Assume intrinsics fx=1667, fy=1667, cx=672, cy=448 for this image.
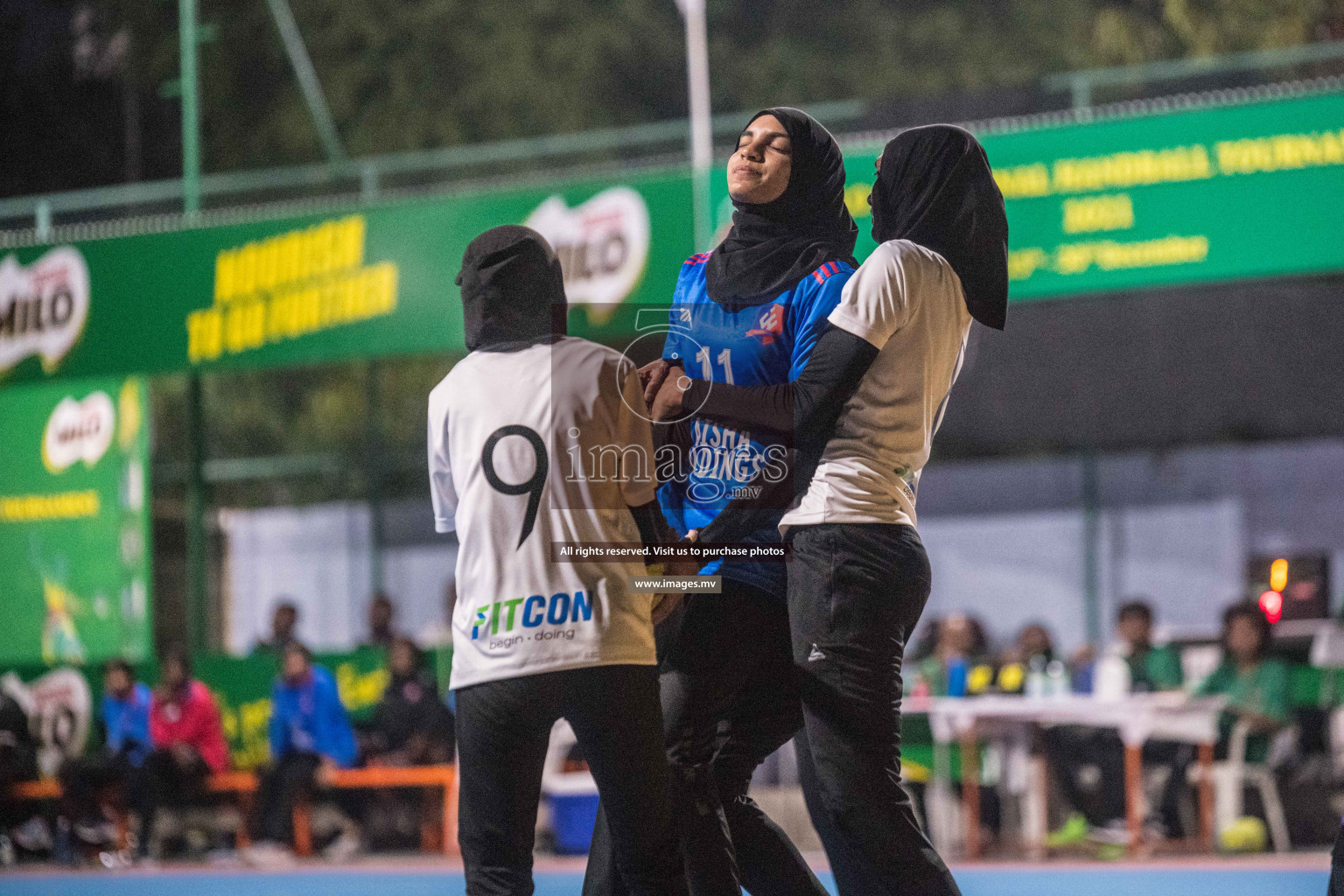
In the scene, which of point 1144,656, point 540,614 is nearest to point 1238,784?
point 1144,656

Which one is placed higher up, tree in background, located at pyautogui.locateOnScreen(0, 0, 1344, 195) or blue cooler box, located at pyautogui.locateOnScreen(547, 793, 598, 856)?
tree in background, located at pyautogui.locateOnScreen(0, 0, 1344, 195)

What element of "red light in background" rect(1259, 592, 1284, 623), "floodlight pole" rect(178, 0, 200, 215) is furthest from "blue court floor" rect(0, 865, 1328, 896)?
"floodlight pole" rect(178, 0, 200, 215)

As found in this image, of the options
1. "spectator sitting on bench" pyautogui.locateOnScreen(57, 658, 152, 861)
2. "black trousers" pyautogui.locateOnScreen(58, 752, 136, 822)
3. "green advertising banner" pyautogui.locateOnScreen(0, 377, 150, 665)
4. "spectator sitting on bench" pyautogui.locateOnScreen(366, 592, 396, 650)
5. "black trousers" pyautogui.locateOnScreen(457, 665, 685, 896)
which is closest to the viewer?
"black trousers" pyautogui.locateOnScreen(457, 665, 685, 896)

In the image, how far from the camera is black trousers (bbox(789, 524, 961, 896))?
3625mm

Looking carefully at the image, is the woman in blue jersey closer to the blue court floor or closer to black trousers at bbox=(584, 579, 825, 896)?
black trousers at bbox=(584, 579, 825, 896)

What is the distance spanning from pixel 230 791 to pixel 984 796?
5233mm

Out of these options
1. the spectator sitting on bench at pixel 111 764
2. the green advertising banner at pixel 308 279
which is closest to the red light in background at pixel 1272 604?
the green advertising banner at pixel 308 279

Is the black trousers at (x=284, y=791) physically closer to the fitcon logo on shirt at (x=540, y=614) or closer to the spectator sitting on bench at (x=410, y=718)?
the spectator sitting on bench at (x=410, y=718)

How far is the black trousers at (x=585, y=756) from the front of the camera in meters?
3.59

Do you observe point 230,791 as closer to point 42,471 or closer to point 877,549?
point 42,471

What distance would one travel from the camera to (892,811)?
11.9ft

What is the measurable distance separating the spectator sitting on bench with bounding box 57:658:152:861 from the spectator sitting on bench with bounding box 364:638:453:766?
1.71m

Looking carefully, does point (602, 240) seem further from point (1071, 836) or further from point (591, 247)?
point (1071, 836)

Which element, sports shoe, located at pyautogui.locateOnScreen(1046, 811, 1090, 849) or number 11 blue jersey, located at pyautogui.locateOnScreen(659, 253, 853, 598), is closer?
number 11 blue jersey, located at pyautogui.locateOnScreen(659, 253, 853, 598)
